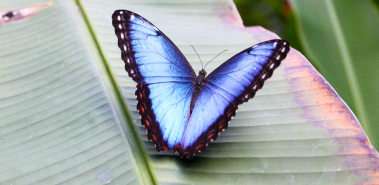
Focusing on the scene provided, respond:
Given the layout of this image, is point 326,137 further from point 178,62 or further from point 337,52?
point 337,52

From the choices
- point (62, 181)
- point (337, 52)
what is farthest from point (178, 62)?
point (337, 52)

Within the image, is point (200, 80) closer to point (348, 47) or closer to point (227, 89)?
point (227, 89)

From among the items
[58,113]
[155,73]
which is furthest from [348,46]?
[58,113]

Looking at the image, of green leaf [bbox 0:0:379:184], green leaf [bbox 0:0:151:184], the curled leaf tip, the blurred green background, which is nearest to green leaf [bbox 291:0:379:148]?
the blurred green background

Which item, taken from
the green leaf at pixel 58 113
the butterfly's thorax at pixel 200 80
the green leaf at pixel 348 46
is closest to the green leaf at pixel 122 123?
the green leaf at pixel 58 113

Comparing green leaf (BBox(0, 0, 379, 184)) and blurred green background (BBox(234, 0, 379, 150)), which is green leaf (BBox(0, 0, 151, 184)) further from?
blurred green background (BBox(234, 0, 379, 150))

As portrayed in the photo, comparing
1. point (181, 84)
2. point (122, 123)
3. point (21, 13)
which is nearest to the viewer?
point (122, 123)
